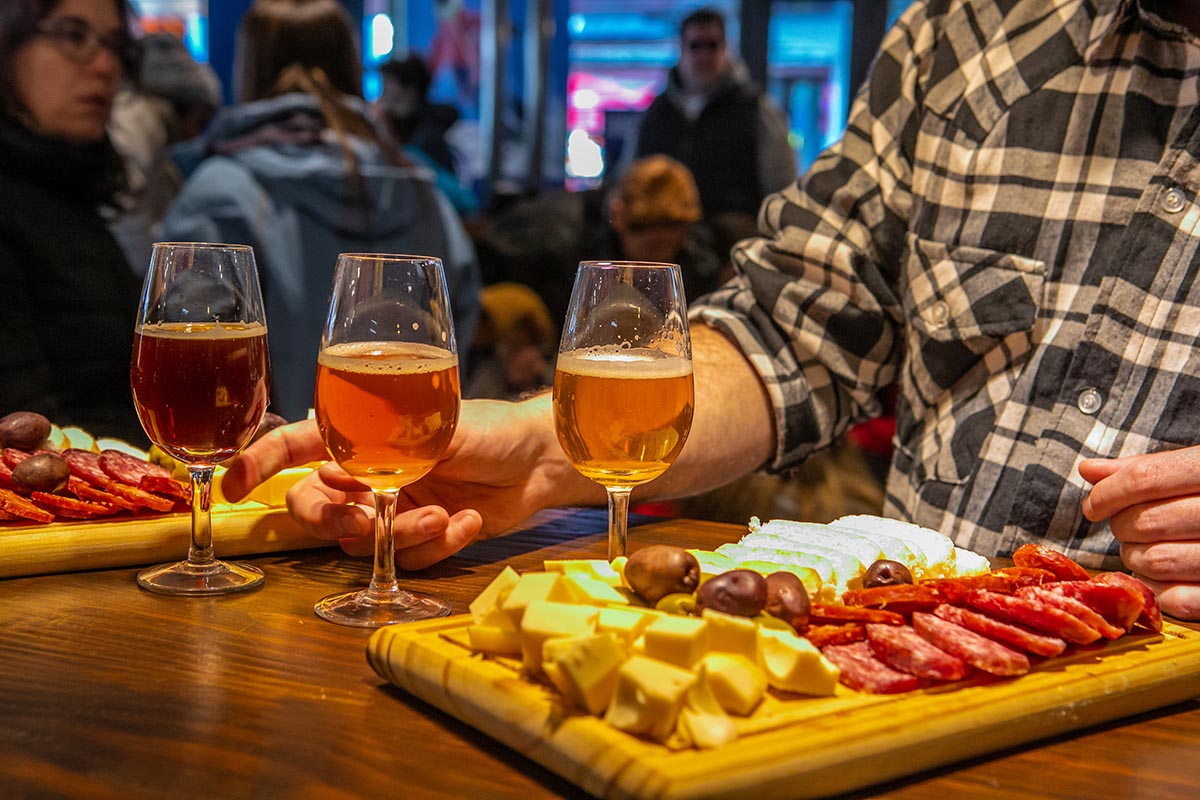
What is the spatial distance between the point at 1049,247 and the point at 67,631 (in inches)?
56.5

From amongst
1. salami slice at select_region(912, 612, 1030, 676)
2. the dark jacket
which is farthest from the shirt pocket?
the dark jacket

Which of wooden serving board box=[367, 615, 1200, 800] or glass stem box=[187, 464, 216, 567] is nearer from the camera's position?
wooden serving board box=[367, 615, 1200, 800]

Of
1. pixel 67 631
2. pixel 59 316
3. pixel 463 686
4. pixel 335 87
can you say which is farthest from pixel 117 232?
pixel 463 686

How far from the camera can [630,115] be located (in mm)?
8477

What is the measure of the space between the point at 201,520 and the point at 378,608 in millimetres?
279

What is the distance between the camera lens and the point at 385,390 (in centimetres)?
126

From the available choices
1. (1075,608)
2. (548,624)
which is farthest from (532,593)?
(1075,608)

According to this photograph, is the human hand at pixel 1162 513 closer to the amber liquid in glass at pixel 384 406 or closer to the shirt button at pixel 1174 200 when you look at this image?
the shirt button at pixel 1174 200

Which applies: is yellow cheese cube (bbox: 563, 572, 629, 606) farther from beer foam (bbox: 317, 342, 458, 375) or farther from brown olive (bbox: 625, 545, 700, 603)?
beer foam (bbox: 317, 342, 458, 375)

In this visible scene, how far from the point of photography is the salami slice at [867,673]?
3.18 feet

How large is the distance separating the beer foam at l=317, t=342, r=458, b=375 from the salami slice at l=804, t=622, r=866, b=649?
1.58 ft

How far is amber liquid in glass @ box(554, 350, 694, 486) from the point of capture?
50.0 inches

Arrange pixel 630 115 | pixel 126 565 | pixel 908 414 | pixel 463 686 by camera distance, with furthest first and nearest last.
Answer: pixel 630 115 < pixel 908 414 < pixel 126 565 < pixel 463 686

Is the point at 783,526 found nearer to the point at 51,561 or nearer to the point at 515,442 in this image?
the point at 515,442
